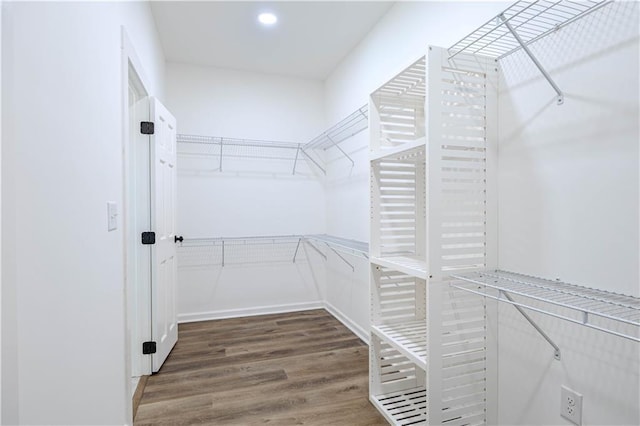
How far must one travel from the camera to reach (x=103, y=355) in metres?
1.32

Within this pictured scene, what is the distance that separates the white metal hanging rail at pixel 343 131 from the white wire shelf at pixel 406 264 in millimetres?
1173

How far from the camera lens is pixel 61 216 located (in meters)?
0.98

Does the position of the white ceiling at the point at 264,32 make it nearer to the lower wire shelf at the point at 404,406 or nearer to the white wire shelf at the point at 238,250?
the white wire shelf at the point at 238,250

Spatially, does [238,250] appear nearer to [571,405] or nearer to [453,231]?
[453,231]

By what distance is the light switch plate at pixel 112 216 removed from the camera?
4.62 ft

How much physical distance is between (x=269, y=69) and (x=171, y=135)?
1.31 meters

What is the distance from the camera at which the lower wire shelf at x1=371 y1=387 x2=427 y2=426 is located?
1.72 metres

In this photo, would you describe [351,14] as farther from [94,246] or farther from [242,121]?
[94,246]

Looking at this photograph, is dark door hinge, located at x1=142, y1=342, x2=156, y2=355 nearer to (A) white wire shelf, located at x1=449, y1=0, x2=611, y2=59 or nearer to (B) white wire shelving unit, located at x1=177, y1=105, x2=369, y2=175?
(B) white wire shelving unit, located at x1=177, y1=105, x2=369, y2=175

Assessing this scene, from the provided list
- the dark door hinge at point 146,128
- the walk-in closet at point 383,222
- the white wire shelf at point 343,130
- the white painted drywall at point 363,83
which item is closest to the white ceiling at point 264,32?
the walk-in closet at point 383,222

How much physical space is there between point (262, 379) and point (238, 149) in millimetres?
2273

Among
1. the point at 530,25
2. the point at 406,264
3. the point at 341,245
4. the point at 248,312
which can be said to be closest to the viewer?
the point at 530,25

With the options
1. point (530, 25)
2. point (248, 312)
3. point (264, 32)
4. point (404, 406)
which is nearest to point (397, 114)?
point (530, 25)

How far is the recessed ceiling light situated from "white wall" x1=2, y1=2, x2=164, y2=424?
123 centimetres
